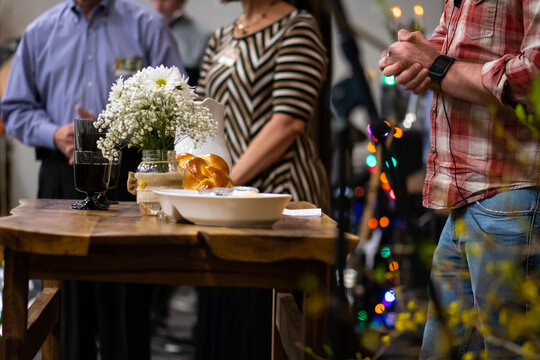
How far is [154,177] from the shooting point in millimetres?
1414

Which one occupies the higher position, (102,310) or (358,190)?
(358,190)

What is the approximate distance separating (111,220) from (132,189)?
243 mm

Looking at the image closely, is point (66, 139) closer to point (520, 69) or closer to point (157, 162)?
point (157, 162)

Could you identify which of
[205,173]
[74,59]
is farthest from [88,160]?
[74,59]

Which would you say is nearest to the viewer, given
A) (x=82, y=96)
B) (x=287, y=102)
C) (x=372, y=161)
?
(x=287, y=102)

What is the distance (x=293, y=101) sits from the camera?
7.05 ft

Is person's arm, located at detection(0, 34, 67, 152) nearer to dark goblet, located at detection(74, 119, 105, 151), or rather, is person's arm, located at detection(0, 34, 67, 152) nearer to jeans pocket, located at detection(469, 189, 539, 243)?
dark goblet, located at detection(74, 119, 105, 151)

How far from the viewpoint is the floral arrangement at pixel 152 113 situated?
4.63 feet

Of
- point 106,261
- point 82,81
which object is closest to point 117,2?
point 82,81

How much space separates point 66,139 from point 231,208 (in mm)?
1334

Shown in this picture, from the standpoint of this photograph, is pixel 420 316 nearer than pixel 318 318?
Yes

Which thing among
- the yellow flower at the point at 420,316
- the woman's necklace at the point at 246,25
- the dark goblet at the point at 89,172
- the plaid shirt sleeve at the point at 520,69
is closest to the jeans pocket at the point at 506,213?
the plaid shirt sleeve at the point at 520,69

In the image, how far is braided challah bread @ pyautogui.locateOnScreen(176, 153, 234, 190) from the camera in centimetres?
139

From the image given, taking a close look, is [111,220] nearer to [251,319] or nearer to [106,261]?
[106,261]
